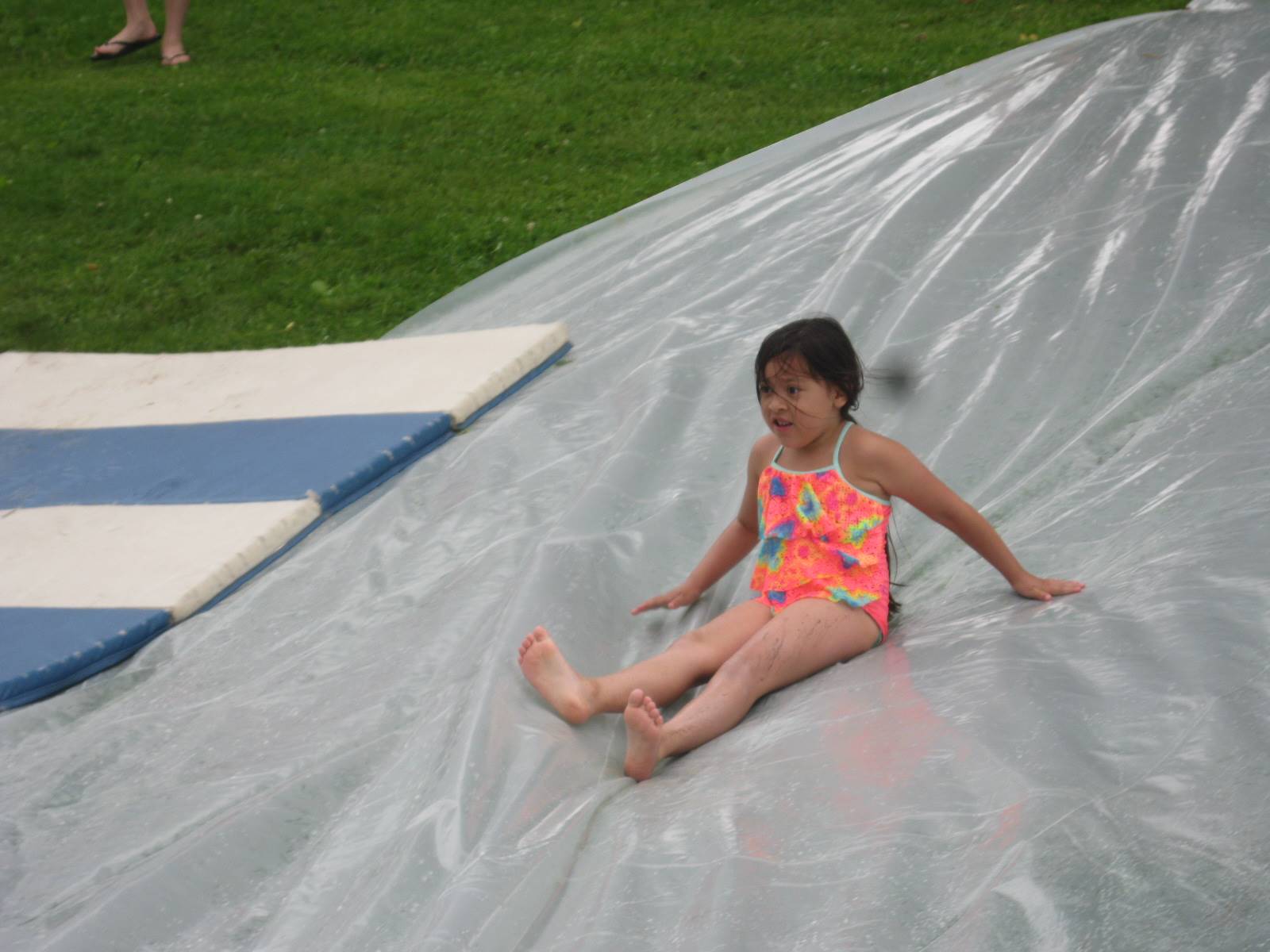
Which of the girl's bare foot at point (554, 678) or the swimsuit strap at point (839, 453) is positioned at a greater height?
the swimsuit strap at point (839, 453)

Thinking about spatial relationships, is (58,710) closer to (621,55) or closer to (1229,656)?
(1229,656)

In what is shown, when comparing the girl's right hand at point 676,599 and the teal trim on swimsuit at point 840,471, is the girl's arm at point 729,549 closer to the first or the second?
the girl's right hand at point 676,599

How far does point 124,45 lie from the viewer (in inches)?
295

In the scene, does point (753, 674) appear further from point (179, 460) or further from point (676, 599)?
point (179, 460)

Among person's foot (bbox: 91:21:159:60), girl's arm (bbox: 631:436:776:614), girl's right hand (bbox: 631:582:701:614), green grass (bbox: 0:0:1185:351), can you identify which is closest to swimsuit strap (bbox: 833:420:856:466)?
girl's arm (bbox: 631:436:776:614)

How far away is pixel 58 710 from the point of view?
2.39 meters

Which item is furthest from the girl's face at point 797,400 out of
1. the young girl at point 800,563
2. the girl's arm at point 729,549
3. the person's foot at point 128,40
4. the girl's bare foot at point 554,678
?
the person's foot at point 128,40

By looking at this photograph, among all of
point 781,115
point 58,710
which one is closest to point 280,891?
point 58,710

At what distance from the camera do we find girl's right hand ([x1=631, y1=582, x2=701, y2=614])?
7.63 feet

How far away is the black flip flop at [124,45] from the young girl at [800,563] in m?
6.46

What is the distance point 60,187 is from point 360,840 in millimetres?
5115

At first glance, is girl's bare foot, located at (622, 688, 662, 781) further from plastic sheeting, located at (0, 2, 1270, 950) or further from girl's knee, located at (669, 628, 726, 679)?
girl's knee, located at (669, 628, 726, 679)

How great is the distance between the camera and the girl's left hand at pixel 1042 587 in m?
2.00

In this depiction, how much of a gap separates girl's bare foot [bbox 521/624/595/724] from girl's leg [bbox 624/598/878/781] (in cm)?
9
